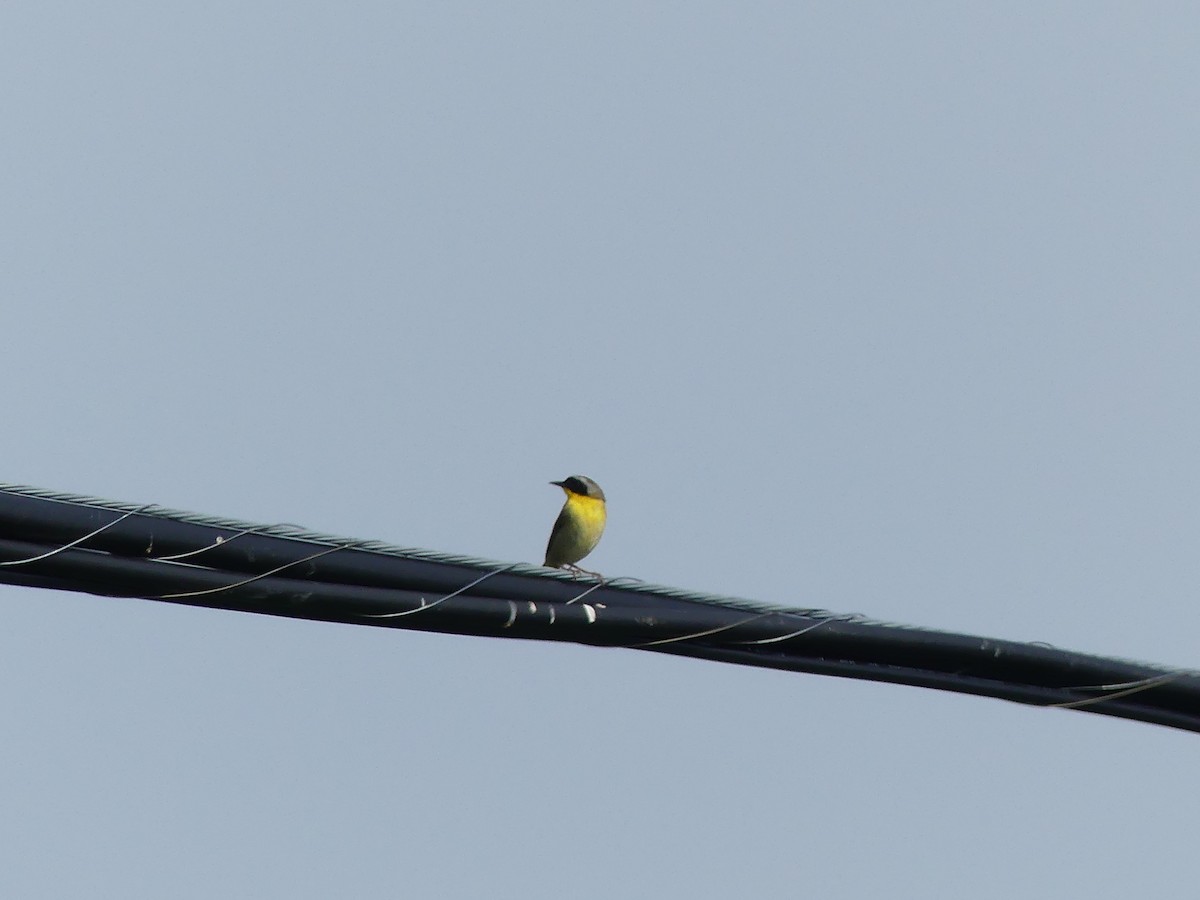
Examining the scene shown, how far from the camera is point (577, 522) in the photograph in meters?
14.2

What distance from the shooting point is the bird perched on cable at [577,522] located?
1417 centimetres

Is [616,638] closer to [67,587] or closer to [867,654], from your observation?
[867,654]

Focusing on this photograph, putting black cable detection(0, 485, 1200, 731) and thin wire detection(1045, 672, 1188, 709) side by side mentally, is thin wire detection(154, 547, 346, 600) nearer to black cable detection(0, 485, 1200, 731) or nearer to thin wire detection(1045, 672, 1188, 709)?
black cable detection(0, 485, 1200, 731)

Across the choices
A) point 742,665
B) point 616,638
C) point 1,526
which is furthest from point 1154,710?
point 1,526

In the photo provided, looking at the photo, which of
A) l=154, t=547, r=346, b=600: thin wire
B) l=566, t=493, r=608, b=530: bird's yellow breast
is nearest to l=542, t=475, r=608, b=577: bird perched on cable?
l=566, t=493, r=608, b=530: bird's yellow breast

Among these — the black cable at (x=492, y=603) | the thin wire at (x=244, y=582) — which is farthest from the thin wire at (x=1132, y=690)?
the thin wire at (x=244, y=582)

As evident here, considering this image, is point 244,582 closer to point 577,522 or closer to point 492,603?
point 492,603

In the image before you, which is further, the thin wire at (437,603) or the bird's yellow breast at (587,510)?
the bird's yellow breast at (587,510)

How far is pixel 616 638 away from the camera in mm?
6984

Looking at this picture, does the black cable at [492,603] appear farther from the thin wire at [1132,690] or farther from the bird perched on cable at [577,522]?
the bird perched on cable at [577,522]

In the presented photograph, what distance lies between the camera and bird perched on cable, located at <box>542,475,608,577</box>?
14172 mm

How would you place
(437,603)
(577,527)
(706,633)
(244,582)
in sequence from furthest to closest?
(577,527), (706,633), (437,603), (244,582)

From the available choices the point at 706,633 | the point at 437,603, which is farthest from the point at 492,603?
the point at 706,633

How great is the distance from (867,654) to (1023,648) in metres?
0.65
